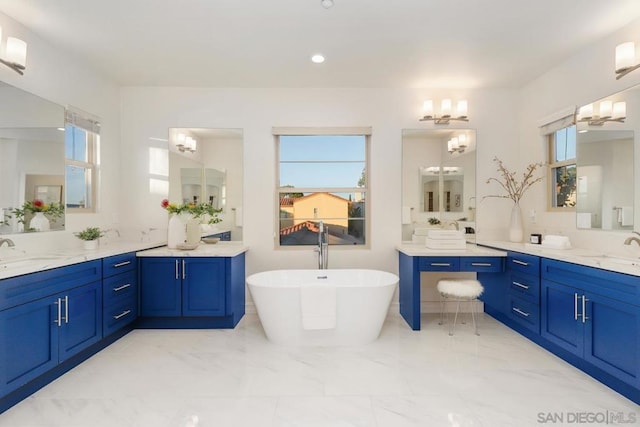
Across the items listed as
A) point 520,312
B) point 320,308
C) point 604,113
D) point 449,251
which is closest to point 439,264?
point 449,251

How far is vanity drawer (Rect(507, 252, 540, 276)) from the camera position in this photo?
2.93m

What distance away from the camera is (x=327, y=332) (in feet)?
9.59

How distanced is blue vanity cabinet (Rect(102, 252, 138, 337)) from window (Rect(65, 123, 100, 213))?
70 cm

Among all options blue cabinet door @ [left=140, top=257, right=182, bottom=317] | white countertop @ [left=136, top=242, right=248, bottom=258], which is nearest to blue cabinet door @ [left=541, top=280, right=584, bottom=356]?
white countertop @ [left=136, top=242, right=248, bottom=258]

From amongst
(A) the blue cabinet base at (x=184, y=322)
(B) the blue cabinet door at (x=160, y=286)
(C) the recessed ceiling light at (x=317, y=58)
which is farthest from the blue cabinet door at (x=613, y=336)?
(B) the blue cabinet door at (x=160, y=286)

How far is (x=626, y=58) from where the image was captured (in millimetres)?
2537

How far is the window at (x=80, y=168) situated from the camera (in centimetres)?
311

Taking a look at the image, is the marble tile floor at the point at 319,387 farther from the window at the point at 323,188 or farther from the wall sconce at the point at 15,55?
the wall sconce at the point at 15,55

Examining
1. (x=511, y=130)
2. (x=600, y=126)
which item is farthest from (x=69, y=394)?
(x=511, y=130)

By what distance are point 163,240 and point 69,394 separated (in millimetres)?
1902

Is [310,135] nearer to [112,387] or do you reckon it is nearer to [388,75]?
[388,75]

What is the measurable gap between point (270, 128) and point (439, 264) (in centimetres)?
242

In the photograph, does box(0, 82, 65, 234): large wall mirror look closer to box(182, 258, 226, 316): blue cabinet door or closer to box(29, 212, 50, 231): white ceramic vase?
box(29, 212, 50, 231): white ceramic vase

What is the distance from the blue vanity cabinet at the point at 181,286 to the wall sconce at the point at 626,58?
149 inches
